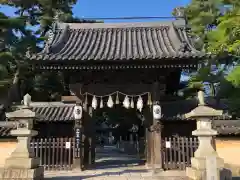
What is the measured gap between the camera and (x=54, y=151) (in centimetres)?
1233

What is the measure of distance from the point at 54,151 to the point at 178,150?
210 inches

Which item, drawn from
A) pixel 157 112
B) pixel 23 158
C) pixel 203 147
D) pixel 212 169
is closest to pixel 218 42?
pixel 157 112

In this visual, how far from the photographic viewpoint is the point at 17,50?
2242 centimetres

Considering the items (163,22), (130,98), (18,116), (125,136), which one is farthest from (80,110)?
(125,136)

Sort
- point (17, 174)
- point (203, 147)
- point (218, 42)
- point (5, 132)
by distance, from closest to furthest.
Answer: point (17, 174) → point (203, 147) → point (5, 132) → point (218, 42)

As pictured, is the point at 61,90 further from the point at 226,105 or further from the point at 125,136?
the point at 125,136

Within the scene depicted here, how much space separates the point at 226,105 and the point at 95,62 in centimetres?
825

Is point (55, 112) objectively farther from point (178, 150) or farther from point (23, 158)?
point (178, 150)

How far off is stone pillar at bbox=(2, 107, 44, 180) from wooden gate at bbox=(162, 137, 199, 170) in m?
5.04

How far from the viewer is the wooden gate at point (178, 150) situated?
1155cm

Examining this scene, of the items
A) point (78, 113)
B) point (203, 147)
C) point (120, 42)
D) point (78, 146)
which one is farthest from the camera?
point (120, 42)

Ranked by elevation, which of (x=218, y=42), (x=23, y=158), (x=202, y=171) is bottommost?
(x=202, y=171)

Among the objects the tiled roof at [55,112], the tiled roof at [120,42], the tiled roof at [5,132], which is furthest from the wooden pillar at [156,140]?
the tiled roof at [5,132]

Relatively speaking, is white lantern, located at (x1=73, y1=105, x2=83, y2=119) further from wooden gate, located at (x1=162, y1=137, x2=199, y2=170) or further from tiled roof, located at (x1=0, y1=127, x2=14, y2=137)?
wooden gate, located at (x1=162, y1=137, x2=199, y2=170)
